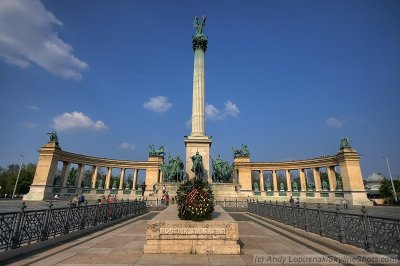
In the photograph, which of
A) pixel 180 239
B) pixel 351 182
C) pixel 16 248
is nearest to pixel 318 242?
pixel 180 239

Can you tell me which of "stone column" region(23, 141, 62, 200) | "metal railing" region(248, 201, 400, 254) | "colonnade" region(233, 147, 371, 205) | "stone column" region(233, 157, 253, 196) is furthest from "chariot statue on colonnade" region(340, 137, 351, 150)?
"stone column" region(23, 141, 62, 200)

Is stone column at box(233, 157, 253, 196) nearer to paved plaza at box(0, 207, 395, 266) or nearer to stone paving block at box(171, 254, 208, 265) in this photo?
paved plaza at box(0, 207, 395, 266)

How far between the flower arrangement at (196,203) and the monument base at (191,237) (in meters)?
0.50

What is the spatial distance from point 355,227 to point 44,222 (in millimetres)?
12671

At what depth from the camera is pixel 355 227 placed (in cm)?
867

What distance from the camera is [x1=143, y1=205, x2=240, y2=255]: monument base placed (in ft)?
26.2

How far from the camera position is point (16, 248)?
7773mm

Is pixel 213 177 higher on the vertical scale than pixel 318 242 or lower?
higher

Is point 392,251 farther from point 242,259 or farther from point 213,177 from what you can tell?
point 213,177

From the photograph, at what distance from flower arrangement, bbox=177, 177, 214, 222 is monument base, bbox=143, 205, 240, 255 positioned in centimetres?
50

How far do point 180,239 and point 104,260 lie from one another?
8.45 feet

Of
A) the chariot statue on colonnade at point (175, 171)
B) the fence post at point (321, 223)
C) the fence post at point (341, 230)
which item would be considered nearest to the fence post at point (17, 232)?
the fence post at point (341, 230)

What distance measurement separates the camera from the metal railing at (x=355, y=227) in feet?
Answer: 23.6

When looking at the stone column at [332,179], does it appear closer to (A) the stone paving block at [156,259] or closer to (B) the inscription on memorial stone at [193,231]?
(B) the inscription on memorial stone at [193,231]
